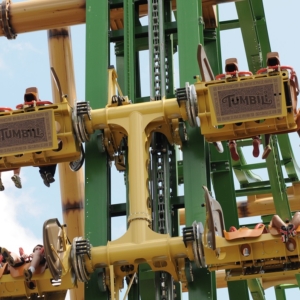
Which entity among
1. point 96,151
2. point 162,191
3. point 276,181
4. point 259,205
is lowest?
point 162,191

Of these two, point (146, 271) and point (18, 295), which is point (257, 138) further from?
point (18, 295)

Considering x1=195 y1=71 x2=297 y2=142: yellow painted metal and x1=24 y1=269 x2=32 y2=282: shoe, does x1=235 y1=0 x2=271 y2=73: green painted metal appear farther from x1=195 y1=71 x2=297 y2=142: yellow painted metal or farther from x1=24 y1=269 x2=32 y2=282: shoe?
x1=24 y1=269 x2=32 y2=282: shoe

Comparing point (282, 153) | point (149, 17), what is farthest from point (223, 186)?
point (282, 153)

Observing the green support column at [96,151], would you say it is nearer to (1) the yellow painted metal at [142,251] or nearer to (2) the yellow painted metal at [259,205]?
(1) the yellow painted metal at [142,251]

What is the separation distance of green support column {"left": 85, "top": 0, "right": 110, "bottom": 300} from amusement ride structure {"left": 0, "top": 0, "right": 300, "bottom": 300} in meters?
0.01

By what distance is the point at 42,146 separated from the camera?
49.2 feet

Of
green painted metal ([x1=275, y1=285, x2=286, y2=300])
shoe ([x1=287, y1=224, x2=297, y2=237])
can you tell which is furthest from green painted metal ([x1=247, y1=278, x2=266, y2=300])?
shoe ([x1=287, y1=224, x2=297, y2=237])

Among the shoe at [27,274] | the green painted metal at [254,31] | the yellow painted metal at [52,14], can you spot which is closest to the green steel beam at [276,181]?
the green painted metal at [254,31]

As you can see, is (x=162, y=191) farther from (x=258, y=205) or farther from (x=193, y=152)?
(x=258, y=205)

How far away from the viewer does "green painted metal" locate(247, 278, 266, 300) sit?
2048 centimetres

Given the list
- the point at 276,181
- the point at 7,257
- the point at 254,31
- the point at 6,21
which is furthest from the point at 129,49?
the point at 276,181

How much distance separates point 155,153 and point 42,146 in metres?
1.56

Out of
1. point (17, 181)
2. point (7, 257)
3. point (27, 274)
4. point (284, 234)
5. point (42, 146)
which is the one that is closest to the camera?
point (284, 234)

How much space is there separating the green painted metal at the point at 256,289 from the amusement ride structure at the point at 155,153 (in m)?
3.57
